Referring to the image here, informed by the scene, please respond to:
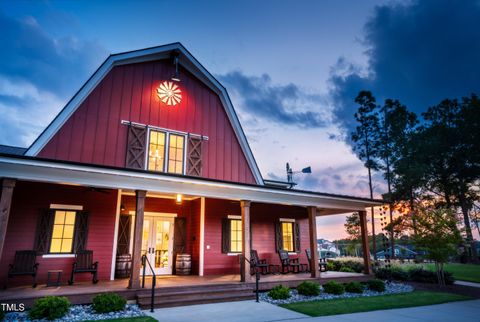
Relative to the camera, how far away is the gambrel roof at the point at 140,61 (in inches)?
323

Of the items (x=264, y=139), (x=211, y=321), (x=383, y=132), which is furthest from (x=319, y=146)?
(x=211, y=321)

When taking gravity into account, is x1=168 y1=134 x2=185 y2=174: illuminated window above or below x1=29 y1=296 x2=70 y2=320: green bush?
above

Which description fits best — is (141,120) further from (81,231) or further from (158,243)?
(158,243)

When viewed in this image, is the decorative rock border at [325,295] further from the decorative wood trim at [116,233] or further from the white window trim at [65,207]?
the white window trim at [65,207]

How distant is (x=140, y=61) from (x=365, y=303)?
9831 mm

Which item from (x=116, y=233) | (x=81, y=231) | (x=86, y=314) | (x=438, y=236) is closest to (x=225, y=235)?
(x=116, y=233)

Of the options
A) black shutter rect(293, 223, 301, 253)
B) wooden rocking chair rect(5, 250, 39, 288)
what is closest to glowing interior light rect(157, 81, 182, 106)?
wooden rocking chair rect(5, 250, 39, 288)

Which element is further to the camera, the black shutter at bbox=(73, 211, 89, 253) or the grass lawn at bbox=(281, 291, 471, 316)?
the black shutter at bbox=(73, 211, 89, 253)

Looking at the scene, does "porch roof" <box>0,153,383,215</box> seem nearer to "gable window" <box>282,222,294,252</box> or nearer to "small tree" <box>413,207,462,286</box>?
"gable window" <box>282,222,294,252</box>

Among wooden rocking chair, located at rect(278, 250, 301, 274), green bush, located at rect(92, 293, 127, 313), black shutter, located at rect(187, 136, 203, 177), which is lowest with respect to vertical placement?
green bush, located at rect(92, 293, 127, 313)

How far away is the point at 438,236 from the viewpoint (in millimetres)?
11000

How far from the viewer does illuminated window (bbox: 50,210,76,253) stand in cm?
796

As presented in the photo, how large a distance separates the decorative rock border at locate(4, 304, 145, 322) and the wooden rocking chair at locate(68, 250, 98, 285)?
5.23ft

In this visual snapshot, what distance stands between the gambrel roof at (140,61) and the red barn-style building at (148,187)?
3cm
